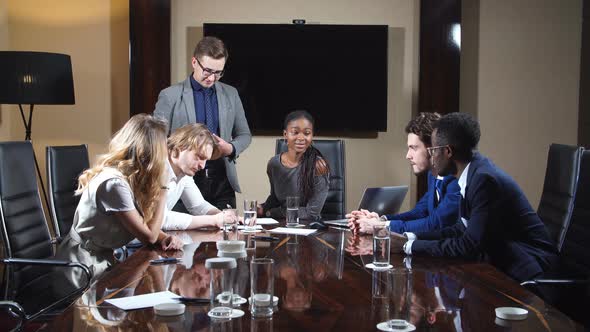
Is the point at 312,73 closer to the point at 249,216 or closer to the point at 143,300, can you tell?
the point at 249,216

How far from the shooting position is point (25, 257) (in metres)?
2.95

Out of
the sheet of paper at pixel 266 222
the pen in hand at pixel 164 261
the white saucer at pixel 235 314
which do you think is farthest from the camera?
the sheet of paper at pixel 266 222

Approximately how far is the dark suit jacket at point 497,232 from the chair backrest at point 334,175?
1586 millimetres

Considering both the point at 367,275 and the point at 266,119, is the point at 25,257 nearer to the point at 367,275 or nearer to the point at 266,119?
the point at 367,275

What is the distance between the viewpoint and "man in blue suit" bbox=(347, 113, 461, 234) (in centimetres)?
324

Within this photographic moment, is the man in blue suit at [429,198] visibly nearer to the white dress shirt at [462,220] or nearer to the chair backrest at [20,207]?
the white dress shirt at [462,220]

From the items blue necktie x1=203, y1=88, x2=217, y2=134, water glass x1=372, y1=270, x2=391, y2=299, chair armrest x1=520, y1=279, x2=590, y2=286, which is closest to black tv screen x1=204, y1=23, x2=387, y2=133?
blue necktie x1=203, y1=88, x2=217, y2=134

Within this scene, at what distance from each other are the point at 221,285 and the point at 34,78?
126 inches

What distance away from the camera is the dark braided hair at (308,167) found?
13.4 feet

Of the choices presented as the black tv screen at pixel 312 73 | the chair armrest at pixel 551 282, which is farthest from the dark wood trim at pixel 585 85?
the chair armrest at pixel 551 282

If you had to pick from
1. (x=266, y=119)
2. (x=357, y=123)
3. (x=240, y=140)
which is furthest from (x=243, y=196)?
(x=240, y=140)

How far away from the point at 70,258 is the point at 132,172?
16.3 inches

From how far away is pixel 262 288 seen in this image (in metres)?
1.77

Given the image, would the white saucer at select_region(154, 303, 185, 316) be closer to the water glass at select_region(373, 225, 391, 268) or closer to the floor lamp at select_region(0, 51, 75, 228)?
the water glass at select_region(373, 225, 391, 268)
